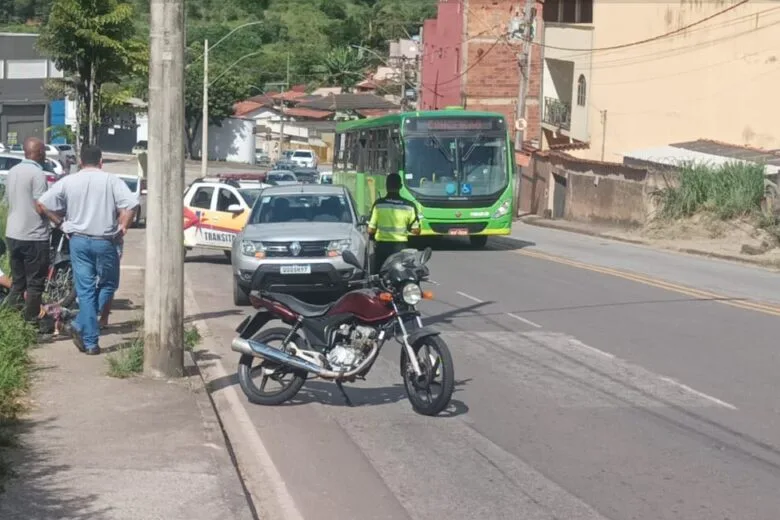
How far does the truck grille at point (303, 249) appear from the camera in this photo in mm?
15602

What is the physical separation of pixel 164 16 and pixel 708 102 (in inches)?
1383

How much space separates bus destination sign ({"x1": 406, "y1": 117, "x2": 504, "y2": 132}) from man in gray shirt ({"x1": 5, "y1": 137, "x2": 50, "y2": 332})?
15.2 m

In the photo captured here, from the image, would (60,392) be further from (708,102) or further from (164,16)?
(708,102)

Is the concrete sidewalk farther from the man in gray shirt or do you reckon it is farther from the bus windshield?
the bus windshield

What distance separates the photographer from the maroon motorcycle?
9.06 metres

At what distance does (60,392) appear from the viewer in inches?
364

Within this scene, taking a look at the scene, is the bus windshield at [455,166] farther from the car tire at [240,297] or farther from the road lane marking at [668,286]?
the car tire at [240,297]

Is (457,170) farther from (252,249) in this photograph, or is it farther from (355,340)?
(355,340)

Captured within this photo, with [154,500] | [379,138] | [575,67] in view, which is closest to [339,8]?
[575,67]

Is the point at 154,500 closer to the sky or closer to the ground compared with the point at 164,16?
closer to the ground

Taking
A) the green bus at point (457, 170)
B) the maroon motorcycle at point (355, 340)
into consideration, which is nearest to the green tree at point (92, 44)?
the green bus at point (457, 170)

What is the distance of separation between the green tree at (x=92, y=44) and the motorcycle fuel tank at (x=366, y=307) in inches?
1312

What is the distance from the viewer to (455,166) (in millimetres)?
26078

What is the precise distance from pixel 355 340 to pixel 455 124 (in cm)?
1725
